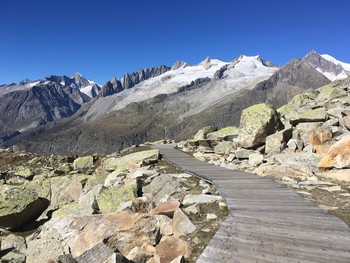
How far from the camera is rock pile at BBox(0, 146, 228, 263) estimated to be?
11.3 m

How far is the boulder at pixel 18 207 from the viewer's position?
20.3 m

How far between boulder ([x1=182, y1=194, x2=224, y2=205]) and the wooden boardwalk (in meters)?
0.39

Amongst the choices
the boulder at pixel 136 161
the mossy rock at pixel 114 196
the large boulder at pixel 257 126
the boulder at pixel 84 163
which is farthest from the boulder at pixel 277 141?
the boulder at pixel 84 163

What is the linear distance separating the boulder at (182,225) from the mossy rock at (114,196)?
6051mm

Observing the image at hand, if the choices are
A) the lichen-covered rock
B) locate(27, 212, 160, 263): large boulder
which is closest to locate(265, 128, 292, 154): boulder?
the lichen-covered rock

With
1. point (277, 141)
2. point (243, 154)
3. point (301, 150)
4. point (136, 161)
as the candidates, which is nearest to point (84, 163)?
point (136, 161)

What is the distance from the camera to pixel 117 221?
1398 cm

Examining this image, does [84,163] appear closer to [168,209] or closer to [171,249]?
[168,209]

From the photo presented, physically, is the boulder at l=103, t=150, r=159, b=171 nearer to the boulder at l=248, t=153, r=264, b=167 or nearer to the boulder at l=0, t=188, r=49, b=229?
the boulder at l=0, t=188, r=49, b=229

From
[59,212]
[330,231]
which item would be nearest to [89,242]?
[59,212]

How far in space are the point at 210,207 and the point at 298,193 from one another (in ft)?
14.4

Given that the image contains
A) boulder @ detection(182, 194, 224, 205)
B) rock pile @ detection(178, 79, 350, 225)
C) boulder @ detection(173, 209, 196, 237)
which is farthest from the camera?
rock pile @ detection(178, 79, 350, 225)

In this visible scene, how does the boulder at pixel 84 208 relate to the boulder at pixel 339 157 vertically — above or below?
below

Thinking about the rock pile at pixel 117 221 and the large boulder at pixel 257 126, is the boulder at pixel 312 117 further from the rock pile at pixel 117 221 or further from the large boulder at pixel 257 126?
the rock pile at pixel 117 221
